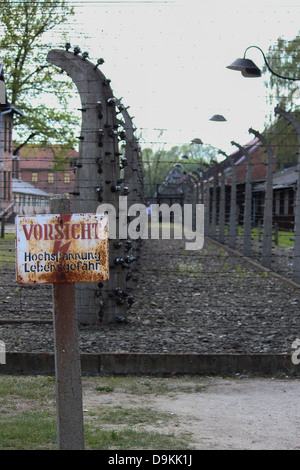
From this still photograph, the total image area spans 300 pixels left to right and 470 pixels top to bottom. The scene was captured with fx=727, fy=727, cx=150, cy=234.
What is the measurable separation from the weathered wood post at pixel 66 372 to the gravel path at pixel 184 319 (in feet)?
12.7

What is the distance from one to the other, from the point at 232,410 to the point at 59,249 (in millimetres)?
2765

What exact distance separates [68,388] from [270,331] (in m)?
5.69

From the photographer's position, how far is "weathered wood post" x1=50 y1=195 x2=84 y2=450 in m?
4.20

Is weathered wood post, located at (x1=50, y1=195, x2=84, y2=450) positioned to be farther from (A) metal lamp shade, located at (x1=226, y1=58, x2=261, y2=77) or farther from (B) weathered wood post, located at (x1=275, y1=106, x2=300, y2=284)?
(B) weathered wood post, located at (x1=275, y1=106, x2=300, y2=284)

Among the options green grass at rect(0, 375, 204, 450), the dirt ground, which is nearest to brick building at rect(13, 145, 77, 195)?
green grass at rect(0, 375, 204, 450)

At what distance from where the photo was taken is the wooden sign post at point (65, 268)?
13.6ft

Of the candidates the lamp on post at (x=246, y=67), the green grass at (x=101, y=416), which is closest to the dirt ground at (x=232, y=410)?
the green grass at (x=101, y=416)

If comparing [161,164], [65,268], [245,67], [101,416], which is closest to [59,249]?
[65,268]

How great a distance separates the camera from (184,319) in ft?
34.5

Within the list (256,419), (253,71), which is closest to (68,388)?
(256,419)

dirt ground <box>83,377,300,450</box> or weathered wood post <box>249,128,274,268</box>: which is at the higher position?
weathered wood post <box>249,128,274,268</box>

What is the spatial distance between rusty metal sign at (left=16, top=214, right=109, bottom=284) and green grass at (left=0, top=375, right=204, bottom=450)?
4.70ft

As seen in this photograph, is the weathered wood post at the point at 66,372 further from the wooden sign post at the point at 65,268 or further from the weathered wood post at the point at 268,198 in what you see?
the weathered wood post at the point at 268,198
